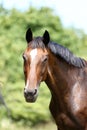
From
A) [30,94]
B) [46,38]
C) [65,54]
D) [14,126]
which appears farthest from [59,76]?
[14,126]

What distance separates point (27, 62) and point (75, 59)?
0.91 m

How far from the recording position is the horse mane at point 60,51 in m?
8.21

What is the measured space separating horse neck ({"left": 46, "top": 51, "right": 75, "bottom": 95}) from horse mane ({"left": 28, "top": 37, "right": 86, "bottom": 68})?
0.20 feet

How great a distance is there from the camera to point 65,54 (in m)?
8.49

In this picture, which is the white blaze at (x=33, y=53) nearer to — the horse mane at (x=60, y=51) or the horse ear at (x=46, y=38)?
the horse mane at (x=60, y=51)

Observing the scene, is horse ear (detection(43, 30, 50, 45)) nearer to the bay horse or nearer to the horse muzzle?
the bay horse

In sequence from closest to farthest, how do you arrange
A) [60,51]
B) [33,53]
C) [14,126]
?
[33,53] < [60,51] < [14,126]

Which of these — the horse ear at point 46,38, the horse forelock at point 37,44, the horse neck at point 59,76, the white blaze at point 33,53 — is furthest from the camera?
the horse neck at point 59,76

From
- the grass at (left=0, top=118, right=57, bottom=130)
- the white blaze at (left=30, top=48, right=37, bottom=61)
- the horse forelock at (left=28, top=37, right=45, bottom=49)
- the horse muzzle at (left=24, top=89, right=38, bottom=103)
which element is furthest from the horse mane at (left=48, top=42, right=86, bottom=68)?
the grass at (left=0, top=118, right=57, bottom=130)

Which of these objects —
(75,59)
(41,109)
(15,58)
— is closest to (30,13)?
(15,58)

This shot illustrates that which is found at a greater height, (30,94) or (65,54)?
(65,54)

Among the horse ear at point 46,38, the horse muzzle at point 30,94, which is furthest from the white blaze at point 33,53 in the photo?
the horse muzzle at point 30,94

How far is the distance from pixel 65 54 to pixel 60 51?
9cm

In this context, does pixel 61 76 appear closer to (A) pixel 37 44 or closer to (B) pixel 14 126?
(A) pixel 37 44
